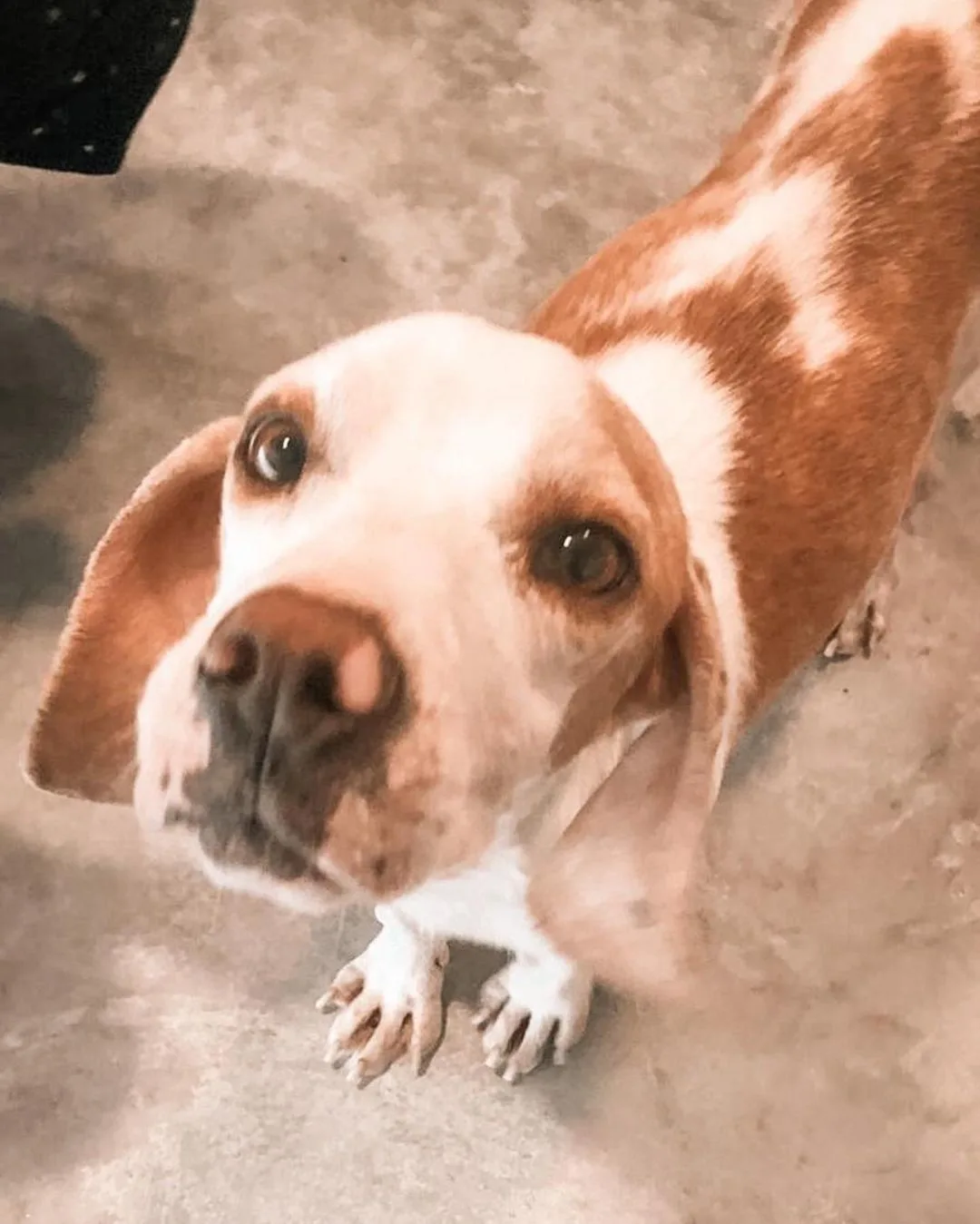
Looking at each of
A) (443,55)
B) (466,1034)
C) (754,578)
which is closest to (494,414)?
(754,578)

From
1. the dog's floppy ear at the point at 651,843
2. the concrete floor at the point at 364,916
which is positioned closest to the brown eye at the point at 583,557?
the dog's floppy ear at the point at 651,843

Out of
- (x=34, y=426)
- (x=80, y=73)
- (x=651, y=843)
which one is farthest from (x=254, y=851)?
(x=34, y=426)

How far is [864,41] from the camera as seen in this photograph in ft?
6.23

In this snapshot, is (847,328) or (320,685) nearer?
(320,685)

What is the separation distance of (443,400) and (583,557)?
19 centimetres

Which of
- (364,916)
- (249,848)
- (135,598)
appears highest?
(249,848)

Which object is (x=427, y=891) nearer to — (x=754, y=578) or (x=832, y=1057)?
(x=754, y=578)

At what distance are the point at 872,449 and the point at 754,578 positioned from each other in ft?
0.87

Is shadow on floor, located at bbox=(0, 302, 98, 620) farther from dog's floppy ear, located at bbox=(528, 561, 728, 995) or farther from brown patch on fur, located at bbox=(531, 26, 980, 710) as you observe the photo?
dog's floppy ear, located at bbox=(528, 561, 728, 995)

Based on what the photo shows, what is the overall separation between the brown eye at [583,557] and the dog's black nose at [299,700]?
0.73 feet

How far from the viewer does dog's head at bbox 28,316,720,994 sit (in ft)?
3.41

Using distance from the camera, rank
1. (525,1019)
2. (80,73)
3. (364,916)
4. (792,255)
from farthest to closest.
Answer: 1. (364,916)
2. (525,1019)
3. (80,73)
4. (792,255)

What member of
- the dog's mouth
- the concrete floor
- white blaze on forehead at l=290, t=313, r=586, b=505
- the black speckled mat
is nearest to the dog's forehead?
white blaze on forehead at l=290, t=313, r=586, b=505

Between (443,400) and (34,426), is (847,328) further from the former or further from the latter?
(34,426)
